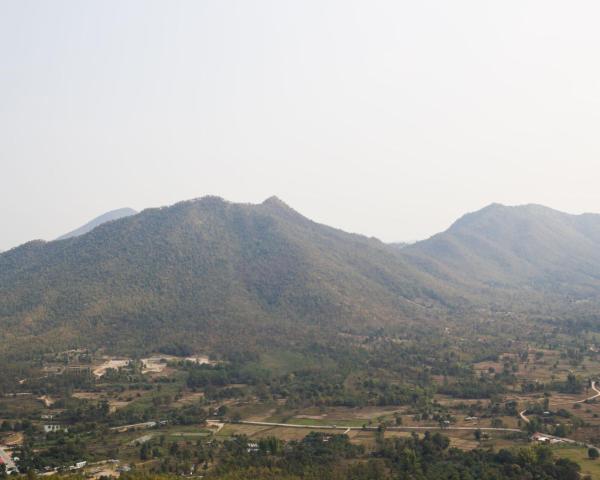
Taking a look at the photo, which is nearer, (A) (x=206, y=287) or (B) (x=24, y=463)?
→ (B) (x=24, y=463)

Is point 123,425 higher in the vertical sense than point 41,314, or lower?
lower

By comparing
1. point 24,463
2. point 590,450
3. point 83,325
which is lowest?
point 590,450

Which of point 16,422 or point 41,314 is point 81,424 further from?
point 41,314

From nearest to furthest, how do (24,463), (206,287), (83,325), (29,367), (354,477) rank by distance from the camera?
1. (354,477)
2. (24,463)
3. (29,367)
4. (83,325)
5. (206,287)

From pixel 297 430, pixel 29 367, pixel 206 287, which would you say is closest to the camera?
pixel 297 430

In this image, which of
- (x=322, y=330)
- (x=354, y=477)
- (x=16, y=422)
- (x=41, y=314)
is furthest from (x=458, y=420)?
(x=41, y=314)

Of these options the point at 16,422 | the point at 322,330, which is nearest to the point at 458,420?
the point at 16,422

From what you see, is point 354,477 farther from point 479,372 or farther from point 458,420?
point 479,372

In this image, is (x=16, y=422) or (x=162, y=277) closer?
(x=16, y=422)

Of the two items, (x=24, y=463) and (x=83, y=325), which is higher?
(x=83, y=325)
